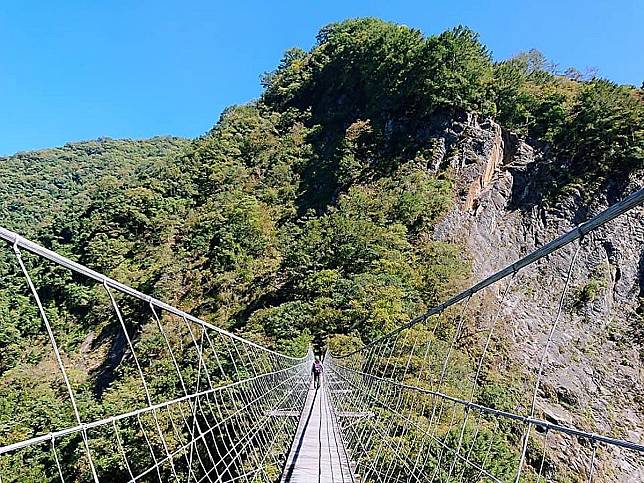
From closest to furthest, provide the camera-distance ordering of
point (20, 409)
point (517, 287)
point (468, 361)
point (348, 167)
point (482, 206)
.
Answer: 1. point (468, 361)
2. point (20, 409)
3. point (517, 287)
4. point (482, 206)
5. point (348, 167)

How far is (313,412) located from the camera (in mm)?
4797

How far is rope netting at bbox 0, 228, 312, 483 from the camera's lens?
4.31 m

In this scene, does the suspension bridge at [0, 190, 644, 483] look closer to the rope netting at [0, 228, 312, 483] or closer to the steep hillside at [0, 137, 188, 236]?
the rope netting at [0, 228, 312, 483]

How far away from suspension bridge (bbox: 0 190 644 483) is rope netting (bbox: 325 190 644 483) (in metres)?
0.04

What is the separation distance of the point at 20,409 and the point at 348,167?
11909 millimetres

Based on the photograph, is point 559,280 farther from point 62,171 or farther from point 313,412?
point 62,171

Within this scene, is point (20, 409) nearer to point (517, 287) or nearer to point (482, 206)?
point (517, 287)

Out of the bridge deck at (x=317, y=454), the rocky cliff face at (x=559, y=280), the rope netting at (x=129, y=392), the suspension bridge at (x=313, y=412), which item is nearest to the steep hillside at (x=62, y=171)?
the rope netting at (x=129, y=392)

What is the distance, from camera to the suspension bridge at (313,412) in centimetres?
200

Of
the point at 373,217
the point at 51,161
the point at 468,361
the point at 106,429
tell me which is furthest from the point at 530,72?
the point at 51,161

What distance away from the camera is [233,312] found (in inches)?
529

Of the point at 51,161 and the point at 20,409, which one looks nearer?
the point at 20,409

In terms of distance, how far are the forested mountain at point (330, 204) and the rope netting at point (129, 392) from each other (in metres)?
0.12

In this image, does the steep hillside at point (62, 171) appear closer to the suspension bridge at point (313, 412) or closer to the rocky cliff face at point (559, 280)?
the suspension bridge at point (313, 412)
